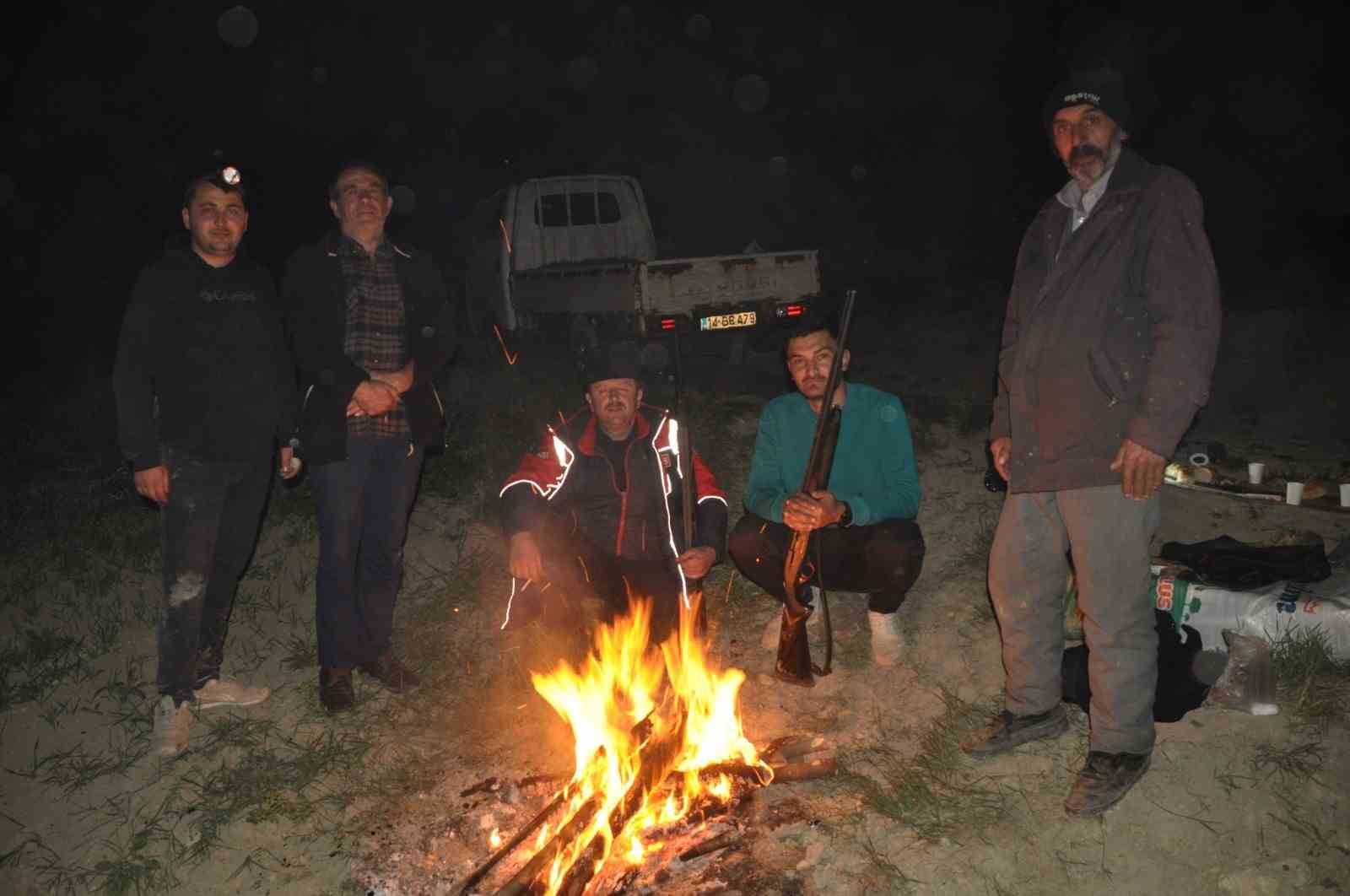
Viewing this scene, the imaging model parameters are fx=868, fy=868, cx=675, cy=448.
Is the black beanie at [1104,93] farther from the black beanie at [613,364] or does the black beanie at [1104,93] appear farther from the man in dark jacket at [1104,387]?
the black beanie at [613,364]

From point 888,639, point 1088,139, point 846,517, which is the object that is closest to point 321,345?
point 846,517

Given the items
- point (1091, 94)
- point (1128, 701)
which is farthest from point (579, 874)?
point (1091, 94)

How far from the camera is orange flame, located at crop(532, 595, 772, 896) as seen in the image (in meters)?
3.05

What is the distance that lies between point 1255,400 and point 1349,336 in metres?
2.80

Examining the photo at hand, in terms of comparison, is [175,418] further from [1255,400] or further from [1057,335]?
[1255,400]

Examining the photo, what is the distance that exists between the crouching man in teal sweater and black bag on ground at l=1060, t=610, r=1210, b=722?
77 centimetres

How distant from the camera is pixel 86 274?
61.3 ft

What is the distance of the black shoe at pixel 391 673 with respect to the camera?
4.18 meters

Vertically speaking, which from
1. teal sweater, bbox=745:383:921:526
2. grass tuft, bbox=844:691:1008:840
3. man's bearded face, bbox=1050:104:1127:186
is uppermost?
man's bearded face, bbox=1050:104:1127:186

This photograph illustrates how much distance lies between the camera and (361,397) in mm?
3686

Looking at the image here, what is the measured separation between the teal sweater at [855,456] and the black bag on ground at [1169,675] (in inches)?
36.6

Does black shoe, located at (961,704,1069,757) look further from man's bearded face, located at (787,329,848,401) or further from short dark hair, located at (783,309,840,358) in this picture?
short dark hair, located at (783,309,840,358)

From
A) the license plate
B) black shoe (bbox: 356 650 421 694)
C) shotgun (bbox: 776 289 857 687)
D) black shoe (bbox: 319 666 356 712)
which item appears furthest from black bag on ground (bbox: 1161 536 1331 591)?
the license plate

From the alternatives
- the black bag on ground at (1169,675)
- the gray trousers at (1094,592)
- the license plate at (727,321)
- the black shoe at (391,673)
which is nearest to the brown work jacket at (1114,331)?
the gray trousers at (1094,592)
